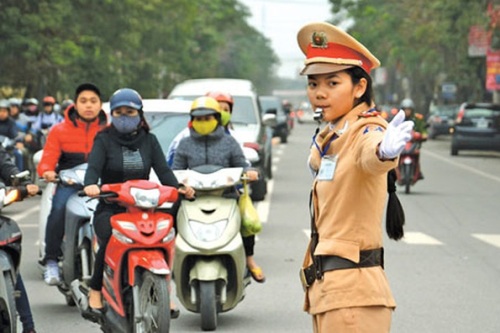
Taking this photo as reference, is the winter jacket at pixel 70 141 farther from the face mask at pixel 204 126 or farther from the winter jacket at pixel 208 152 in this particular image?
the face mask at pixel 204 126

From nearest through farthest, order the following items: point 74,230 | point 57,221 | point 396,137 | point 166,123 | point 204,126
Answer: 1. point 396,137
2. point 204,126
3. point 74,230
4. point 57,221
5. point 166,123

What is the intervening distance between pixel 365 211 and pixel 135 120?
12.9 feet

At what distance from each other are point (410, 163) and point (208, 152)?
14.0 meters

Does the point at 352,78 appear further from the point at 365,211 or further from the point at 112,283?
the point at 112,283

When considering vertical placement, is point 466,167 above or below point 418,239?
below

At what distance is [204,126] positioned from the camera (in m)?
10.3

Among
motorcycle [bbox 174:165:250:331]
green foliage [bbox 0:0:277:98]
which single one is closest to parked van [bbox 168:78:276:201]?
green foliage [bbox 0:0:277:98]

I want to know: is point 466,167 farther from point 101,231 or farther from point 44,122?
point 101,231

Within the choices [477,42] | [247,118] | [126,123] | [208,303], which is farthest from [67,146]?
[477,42]

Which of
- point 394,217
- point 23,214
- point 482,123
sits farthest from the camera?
point 482,123

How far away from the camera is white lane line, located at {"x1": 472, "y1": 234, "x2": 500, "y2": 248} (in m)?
16.1

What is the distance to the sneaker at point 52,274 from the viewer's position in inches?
412

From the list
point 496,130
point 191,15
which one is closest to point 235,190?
point 496,130

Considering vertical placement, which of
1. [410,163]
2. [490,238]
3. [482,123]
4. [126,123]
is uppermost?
[126,123]
